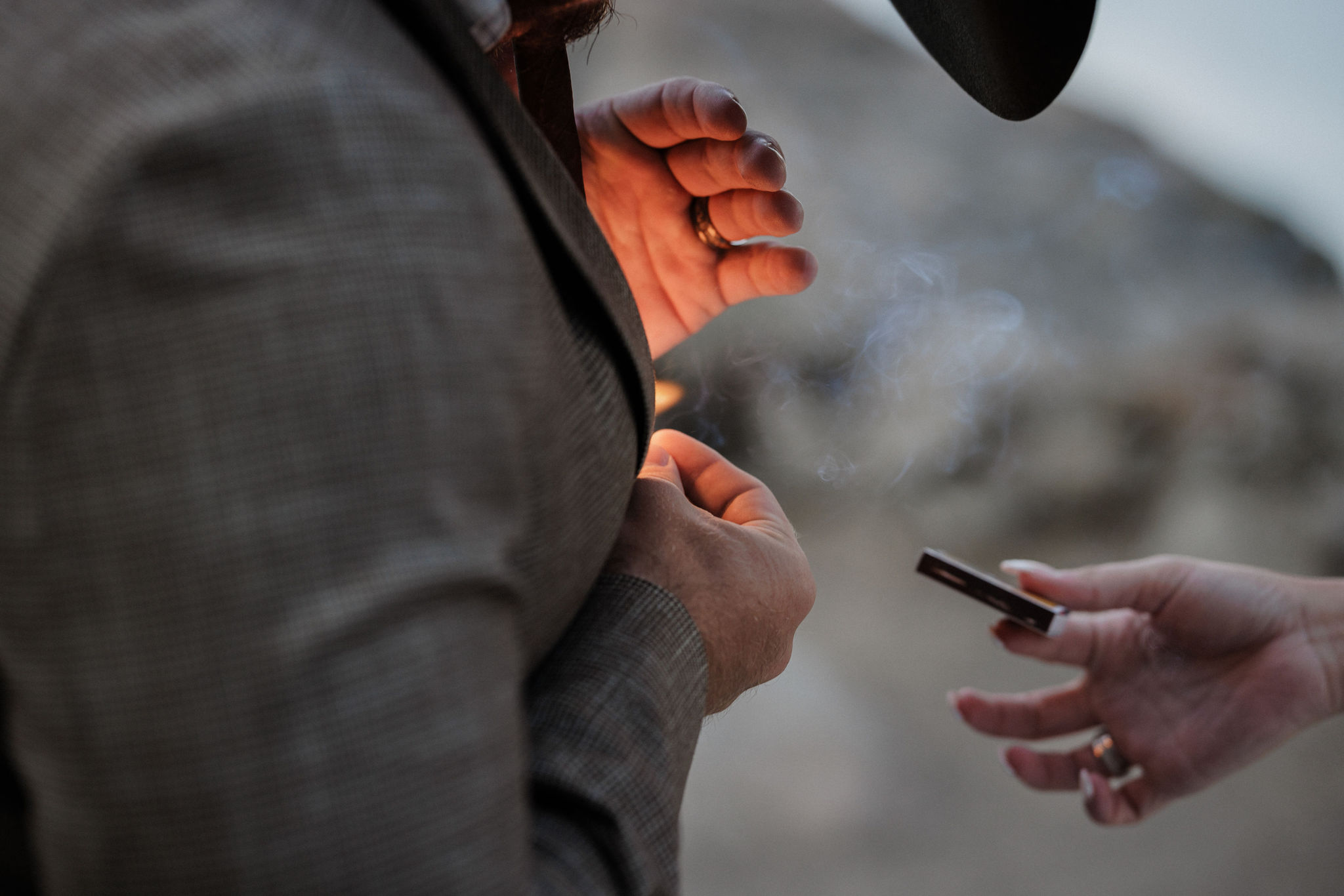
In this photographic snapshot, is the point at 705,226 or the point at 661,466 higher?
the point at 705,226

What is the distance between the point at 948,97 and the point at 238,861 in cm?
184

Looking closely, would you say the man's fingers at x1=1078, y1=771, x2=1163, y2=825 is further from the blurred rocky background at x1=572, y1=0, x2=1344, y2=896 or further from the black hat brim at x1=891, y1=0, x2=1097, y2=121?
the black hat brim at x1=891, y1=0, x2=1097, y2=121

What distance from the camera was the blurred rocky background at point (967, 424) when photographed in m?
1.48

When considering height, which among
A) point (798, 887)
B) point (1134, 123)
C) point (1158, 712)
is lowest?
point (798, 887)

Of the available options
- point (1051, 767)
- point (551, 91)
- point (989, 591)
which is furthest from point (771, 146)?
point (1051, 767)

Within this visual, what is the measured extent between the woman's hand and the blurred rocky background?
1.52 feet

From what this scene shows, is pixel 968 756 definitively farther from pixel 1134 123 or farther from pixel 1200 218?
pixel 1134 123

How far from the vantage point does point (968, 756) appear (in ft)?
5.07

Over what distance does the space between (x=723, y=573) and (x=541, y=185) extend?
27 centimetres

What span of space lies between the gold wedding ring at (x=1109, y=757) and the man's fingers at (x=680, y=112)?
97 centimetres

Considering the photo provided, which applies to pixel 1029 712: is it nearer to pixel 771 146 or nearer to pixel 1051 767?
pixel 1051 767

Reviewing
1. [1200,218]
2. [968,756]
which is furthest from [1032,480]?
[1200,218]

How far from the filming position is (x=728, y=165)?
2.36 ft

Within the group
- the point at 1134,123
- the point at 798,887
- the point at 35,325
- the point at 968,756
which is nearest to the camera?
the point at 35,325
